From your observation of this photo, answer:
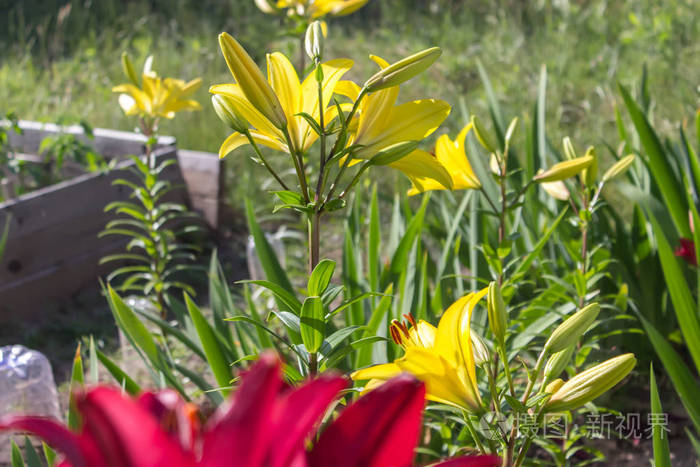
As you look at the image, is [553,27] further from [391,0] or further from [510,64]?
[391,0]

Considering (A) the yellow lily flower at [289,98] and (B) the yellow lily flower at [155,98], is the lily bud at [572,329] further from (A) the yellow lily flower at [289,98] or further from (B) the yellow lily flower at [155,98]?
(B) the yellow lily flower at [155,98]

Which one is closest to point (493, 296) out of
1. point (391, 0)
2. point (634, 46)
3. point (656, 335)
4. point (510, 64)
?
point (656, 335)

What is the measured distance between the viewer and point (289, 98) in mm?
798

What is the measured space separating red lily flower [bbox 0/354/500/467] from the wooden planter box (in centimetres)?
238

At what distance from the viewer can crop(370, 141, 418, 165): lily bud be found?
0.74 metres

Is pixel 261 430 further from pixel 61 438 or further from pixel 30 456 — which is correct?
pixel 30 456

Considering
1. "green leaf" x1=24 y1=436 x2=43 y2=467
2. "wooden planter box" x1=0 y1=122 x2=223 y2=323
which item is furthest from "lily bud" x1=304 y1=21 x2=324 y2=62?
"wooden planter box" x1=0 y1=122 x2=223 y2=323

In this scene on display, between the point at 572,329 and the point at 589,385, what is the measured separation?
0.06 metres

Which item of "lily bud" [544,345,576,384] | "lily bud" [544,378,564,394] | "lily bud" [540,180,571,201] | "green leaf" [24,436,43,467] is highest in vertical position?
"lily bud" [540,180,571,201]

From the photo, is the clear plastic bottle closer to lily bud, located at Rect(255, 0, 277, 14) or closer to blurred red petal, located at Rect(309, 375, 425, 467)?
lily bud, located at Rect(255, 0, 277, 14)

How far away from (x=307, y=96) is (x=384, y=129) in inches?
4.1

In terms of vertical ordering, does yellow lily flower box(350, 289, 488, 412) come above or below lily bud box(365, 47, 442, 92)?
below

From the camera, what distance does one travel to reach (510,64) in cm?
452

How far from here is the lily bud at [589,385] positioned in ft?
2.18
